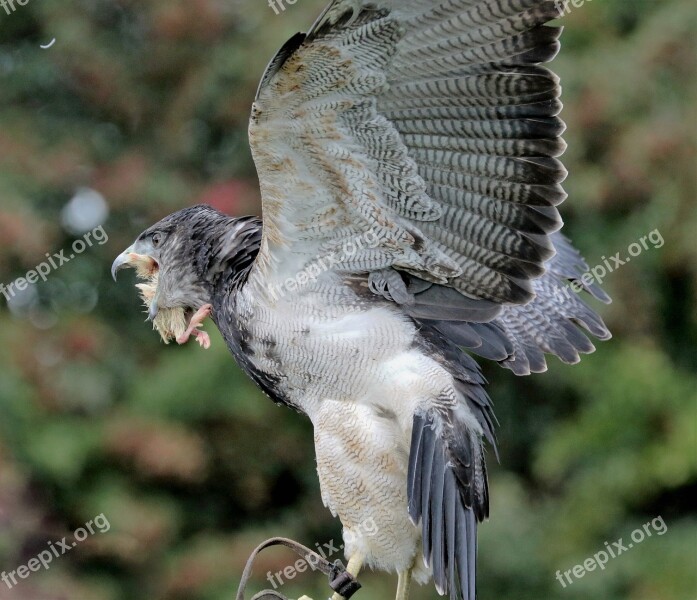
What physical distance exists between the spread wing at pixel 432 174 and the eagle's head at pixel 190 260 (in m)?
0.26

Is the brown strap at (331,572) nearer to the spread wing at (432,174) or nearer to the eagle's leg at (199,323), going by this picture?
the spread wing at (432,174)

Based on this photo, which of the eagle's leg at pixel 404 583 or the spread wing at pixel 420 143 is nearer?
the spread wing at pixel 420 143

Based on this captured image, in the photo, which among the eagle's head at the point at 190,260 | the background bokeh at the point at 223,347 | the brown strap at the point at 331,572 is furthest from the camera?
the background bokeh at the point at 223,347

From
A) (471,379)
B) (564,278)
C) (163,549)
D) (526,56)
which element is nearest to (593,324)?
(564,278)

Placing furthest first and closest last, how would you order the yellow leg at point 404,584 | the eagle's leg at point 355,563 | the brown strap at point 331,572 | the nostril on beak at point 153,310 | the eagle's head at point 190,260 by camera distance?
the nostril on beak at point 153,310, the eagle's head at point 190,260, the yellow leg at point 404,584, the eagle's leg at point 355,563, the brown strap at point 331,572

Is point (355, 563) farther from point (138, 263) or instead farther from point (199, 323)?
point (138, 263)

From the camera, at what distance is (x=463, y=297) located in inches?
147

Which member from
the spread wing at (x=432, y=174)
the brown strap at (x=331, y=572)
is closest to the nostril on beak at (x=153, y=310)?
the spread wing at (x=432, y=174)

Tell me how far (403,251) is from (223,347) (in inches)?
137

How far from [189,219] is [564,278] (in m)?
1.51

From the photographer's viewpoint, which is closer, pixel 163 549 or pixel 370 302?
pixel 370 302

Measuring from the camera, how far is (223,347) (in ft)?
23.0

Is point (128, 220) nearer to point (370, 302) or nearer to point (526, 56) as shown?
point (370, 302)

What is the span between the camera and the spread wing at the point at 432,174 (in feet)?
10.8
